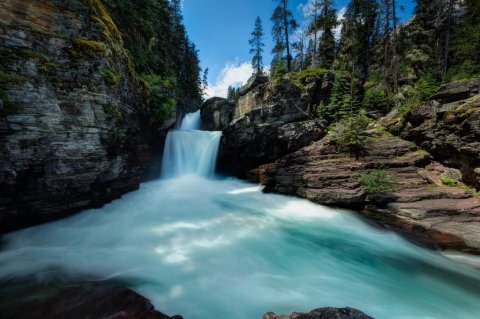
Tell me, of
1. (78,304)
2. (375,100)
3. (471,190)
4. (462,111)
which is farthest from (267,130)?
(78,304)

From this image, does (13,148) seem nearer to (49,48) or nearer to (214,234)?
(49,48)

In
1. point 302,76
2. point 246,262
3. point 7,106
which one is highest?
point 302,76

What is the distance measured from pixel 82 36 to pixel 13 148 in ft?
15.9

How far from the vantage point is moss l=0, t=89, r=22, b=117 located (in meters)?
6.66

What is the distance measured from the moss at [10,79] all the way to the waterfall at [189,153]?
12.1 m

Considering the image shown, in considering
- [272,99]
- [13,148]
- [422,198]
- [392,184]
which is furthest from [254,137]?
[13,148]

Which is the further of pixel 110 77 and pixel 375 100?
pixel 375 100

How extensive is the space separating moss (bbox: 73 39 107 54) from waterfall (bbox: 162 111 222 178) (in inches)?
417

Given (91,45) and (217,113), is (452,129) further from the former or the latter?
(217,113)

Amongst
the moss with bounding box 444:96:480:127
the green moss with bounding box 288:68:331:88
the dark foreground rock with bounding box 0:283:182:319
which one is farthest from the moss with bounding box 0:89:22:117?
the moss with bounding box 444:96:480:127

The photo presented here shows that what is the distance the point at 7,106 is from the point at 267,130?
566 inches

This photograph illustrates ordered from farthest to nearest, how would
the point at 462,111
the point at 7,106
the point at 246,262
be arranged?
the point at 462,111 → the point at 246,262 → the point at 7,106

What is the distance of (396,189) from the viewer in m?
11.5

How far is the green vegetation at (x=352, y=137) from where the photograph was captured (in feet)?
47.7
